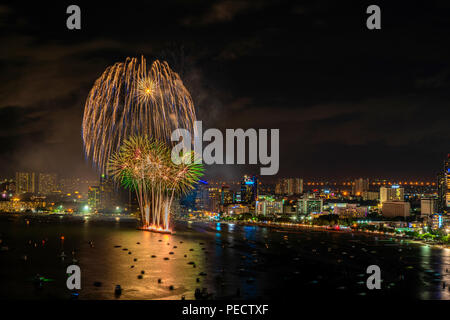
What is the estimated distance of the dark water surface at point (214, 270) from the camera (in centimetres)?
4244

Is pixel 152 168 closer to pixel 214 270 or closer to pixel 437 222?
pixel 214 270

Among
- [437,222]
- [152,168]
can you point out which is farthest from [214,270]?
[437,222]

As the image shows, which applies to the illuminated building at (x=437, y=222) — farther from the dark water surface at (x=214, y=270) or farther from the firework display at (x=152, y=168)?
the firework display at (x=152, y=168)

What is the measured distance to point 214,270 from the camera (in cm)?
5462

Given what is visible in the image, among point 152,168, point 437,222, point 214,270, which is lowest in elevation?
point 437,222

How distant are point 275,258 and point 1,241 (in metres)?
47.7

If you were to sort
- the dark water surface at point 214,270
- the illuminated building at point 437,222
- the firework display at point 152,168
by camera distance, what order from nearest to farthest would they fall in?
1. the dark water surface at point 214,270
2. the firework display at point 152,168
3. the illuminated building at point 437,222

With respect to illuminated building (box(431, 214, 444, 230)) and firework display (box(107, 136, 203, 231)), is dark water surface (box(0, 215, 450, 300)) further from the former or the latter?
illuminated building (box(431, 214, 444, 230))

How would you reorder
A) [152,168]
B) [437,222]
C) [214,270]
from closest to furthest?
[214,270] → [152,168] → [437,222]

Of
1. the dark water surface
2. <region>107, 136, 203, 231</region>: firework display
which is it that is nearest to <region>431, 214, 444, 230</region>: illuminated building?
the dark water surface

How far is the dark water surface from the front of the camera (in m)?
42.4

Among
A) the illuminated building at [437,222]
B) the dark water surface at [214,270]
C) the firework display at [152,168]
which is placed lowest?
the illuminated building at [437,222]

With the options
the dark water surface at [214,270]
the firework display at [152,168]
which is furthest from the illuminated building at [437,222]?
the firework display at [152,168]
